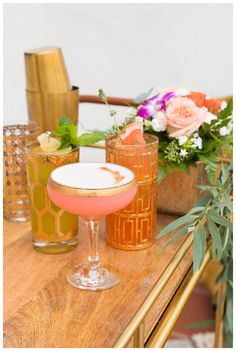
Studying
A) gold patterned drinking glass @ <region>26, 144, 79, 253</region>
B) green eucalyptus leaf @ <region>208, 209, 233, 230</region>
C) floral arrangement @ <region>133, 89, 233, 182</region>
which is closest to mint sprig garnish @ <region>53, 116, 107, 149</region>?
gold patterned drinking glass @ <region>26, 144, 79, 253</region>

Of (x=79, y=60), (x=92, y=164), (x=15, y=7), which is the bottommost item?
(x=92, y=164)

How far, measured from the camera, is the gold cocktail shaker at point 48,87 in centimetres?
128

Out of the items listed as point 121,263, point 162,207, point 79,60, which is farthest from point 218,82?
point 121,263

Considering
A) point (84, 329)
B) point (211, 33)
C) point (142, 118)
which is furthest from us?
point (211, 33)

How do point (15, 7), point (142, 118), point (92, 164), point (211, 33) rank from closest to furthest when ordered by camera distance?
point (92, 164), point (142, 118), point (15, 7), point (211, 33)

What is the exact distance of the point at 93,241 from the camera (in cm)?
91

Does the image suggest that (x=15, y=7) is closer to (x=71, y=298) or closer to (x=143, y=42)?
(x=143, y=42)

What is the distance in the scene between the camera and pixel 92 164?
3.02 feet

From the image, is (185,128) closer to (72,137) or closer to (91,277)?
(72,137)

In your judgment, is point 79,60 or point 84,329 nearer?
point 84,329

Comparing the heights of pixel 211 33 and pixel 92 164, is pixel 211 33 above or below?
above

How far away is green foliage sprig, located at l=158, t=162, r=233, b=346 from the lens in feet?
2.92

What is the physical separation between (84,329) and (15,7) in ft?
4.76

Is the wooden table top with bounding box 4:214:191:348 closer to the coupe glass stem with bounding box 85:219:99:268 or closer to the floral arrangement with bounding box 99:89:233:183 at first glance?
the coupe glass stem with bounding box 85:219:99:268
